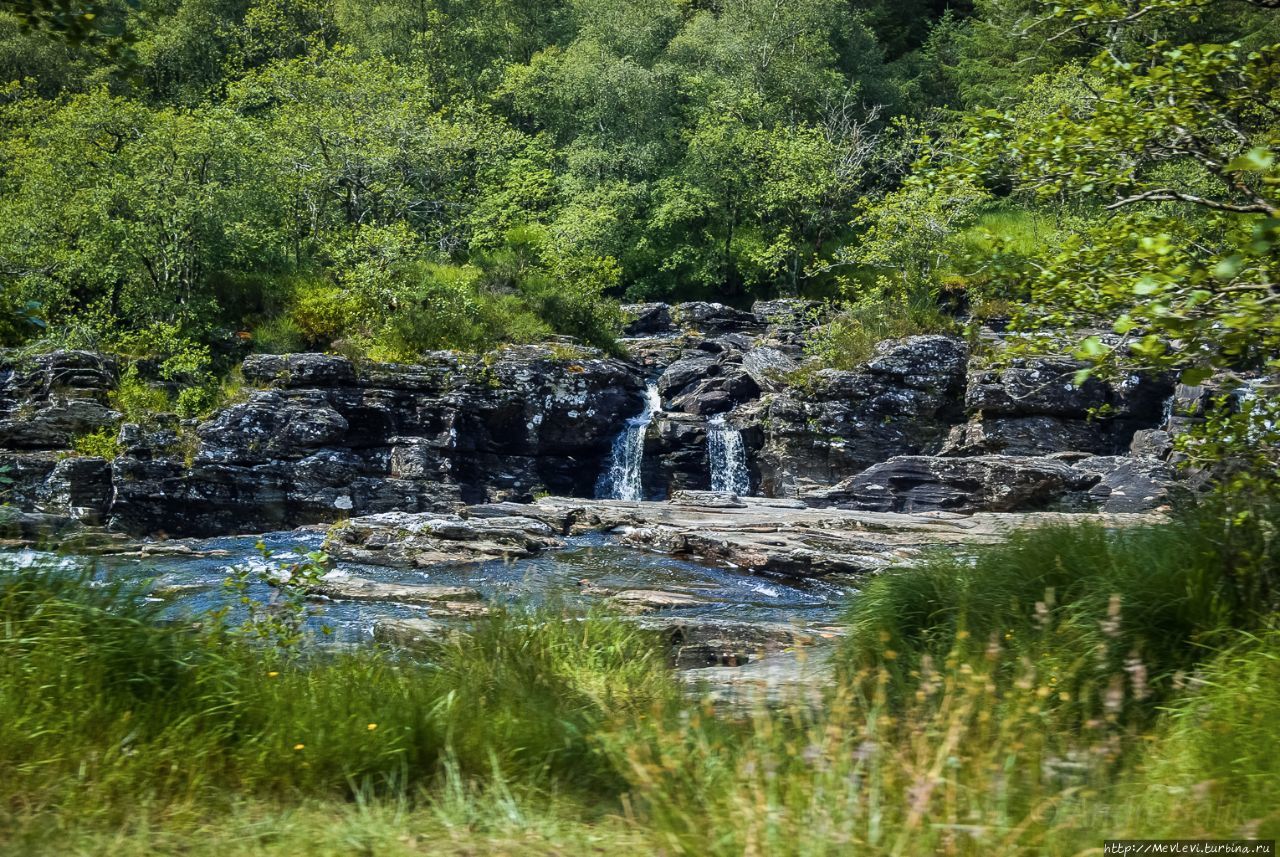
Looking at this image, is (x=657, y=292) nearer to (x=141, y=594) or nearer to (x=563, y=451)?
(x=563, y=451)

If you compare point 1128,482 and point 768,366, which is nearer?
point 1128,482

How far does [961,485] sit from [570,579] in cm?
989

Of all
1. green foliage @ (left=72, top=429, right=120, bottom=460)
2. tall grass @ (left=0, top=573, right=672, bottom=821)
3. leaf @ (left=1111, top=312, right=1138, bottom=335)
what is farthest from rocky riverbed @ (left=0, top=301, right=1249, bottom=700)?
→ leaf @ (left=1111, top=312, right=1138, bottom=335)

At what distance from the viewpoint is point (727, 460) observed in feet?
77.5

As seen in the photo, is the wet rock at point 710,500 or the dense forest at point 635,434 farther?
the wet rock at point 710,500

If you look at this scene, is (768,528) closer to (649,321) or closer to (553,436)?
(553,436)

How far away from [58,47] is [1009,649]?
4310 cm

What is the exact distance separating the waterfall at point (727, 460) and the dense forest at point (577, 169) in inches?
194

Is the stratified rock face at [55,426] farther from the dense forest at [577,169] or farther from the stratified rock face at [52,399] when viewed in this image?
the dense forest at [577,169]

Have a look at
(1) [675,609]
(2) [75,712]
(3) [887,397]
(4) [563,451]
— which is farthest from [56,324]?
(2) [75,712]

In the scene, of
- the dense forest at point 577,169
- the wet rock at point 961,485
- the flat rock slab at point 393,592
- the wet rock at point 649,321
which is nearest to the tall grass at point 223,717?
the dense forest at point 577,169

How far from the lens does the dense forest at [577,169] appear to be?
23.7 ft

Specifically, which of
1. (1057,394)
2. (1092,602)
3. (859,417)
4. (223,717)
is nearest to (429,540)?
(223,717)

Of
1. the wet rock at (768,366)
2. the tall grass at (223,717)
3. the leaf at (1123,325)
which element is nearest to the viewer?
the tall grass at (223,717)
